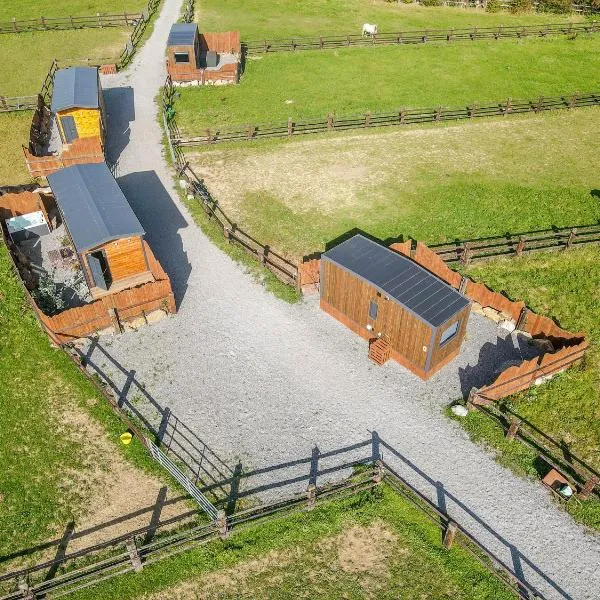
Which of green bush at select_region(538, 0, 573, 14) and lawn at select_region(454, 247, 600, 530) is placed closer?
lawn at select_region(454, 247, 600, 530)

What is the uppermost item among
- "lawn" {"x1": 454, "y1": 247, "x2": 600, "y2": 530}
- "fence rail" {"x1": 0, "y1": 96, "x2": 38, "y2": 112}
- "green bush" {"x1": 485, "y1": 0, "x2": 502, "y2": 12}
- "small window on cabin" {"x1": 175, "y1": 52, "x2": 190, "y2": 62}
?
"green bush" {"x1": 485, "y1": 0, "x2": 502, "y2": 12}

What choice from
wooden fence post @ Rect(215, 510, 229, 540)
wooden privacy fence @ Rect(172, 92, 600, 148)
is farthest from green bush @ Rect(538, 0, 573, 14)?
wooden fence post @ Rect(215, 510, 229, 540)

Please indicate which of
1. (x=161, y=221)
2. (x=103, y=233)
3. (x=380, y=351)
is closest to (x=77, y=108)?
(x=161, y=221)

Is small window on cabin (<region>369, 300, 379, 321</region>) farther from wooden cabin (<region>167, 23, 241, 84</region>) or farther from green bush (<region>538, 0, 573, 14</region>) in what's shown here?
green bush (<region>538, 0, 573, 14</region>)

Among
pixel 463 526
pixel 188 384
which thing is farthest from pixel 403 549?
pixel 188 384

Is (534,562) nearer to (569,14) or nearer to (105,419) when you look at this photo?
(105,419)

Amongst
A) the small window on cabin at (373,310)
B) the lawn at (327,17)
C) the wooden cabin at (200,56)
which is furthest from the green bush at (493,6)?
the small window on cabin at (373,310)

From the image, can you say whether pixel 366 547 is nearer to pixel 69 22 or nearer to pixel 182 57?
pixel 182 57

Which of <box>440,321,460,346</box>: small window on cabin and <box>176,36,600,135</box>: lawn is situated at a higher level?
<box>176,36,600,135</box>: lawn
